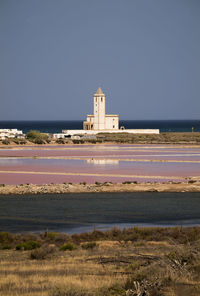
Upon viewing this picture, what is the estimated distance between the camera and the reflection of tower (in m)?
84.5

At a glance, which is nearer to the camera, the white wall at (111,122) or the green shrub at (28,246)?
the green shrub at (28,246)

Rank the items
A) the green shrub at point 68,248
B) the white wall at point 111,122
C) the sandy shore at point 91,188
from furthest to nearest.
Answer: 1. the white wall at point 111,122
2. the sandy shore at point 91,188
3. the green shrub at point 68,248

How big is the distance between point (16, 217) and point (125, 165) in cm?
1984

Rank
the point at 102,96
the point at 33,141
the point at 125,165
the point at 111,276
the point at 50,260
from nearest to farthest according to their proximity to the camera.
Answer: the point at 111,276 → the point at 50,260 → the point at 125,165 → the point at 33,141 → the point at 102,96

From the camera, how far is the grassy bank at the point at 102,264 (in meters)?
7.94

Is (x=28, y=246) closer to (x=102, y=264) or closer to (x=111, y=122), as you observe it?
(x=102, y=264)

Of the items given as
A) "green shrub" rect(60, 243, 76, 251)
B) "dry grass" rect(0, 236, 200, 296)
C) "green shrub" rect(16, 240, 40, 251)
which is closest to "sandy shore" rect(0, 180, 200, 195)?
"green shrub" rect(16, 240, 40, 251)

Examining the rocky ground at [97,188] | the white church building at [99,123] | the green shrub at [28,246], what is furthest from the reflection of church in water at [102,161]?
the white church building at [99,123]

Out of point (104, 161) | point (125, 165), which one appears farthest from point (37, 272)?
point (104, 161)

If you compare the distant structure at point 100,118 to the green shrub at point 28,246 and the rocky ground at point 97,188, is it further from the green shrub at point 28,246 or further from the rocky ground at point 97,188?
the green shrub at point 28,246

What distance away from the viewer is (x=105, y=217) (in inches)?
724

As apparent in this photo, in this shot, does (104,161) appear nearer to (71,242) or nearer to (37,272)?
(71,242)

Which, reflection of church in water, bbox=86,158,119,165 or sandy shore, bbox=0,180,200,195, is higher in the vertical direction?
reflection of church in water, bbox=86,158,119,165

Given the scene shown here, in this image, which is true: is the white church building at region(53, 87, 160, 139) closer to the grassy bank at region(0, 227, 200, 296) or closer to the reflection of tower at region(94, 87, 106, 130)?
→ the reflection of tower at region(94, 87, 106, 130)
